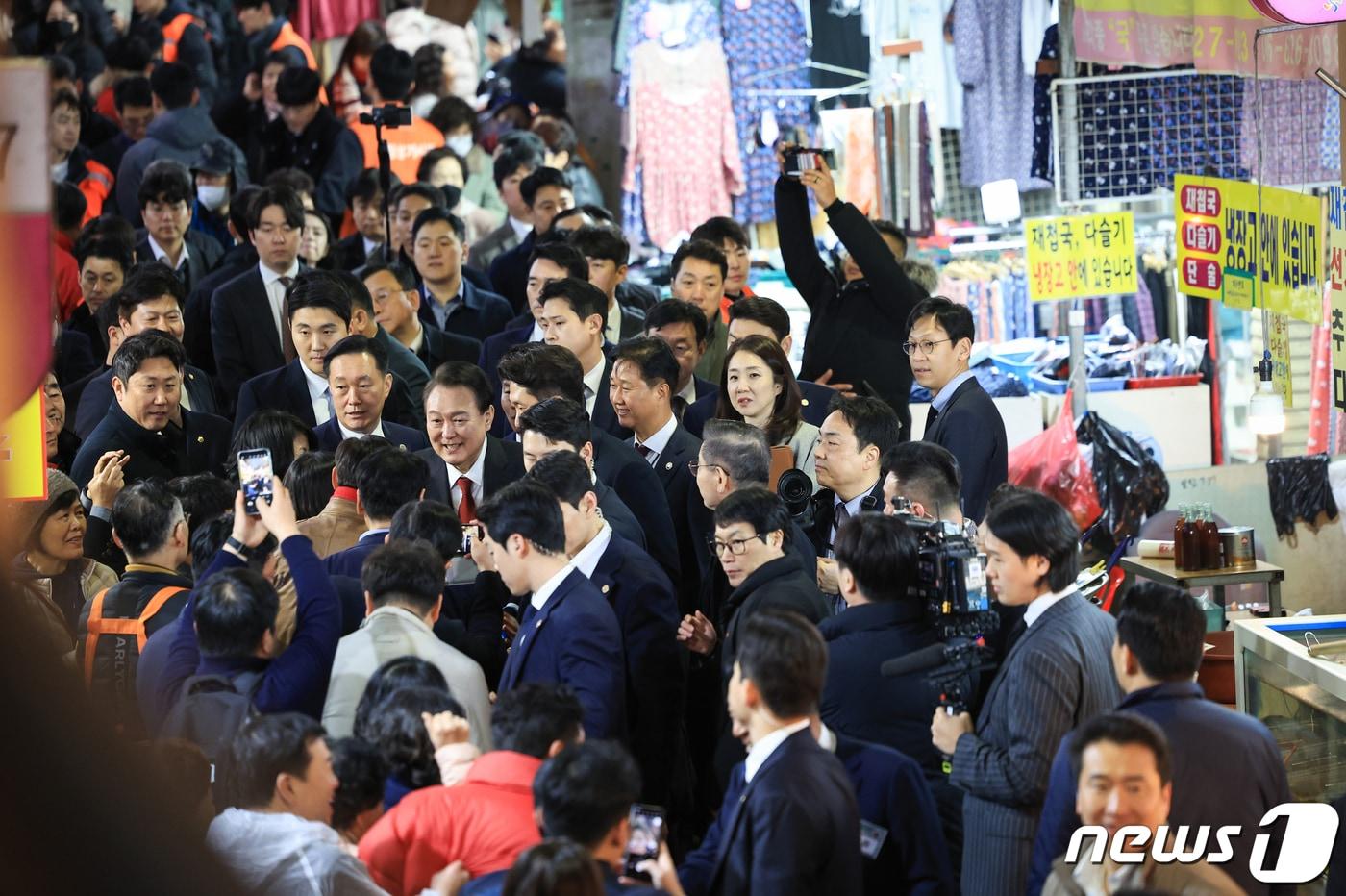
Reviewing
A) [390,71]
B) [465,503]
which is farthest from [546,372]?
[390,71]

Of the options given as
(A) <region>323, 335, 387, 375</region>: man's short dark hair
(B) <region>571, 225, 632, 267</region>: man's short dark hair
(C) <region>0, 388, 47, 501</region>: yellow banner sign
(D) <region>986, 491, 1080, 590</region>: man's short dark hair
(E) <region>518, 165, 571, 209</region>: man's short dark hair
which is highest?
(E) <region>518, 165, 571, 209</region>: man's short dark hair

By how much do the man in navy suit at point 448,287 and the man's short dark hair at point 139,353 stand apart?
1945mm

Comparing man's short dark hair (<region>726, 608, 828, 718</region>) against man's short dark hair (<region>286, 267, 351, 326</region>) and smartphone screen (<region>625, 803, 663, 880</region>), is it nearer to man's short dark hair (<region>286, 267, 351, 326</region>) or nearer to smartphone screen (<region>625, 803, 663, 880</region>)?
smartphone screen (<region>625, 803, 663, 880</region>)

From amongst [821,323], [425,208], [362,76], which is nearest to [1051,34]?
[821,323]

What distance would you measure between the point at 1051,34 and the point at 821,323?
2.60m

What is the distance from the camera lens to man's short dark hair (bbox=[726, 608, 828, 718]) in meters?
2.82

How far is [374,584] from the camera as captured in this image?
358cm

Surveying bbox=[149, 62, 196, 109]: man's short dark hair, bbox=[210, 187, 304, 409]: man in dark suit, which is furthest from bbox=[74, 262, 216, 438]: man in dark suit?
bbox=[149, 62, 196, 109]: man's short dark hair

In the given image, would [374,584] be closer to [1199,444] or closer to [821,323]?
[821,323]

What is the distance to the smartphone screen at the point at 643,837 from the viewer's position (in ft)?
8.50

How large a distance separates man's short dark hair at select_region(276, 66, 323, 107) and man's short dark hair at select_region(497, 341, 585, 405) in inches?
197

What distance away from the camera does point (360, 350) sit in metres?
5.25

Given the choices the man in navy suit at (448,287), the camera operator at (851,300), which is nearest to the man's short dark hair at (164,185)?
the man in navy suit at (448,287)

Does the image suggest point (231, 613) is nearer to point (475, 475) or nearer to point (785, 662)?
point (785, 662)
